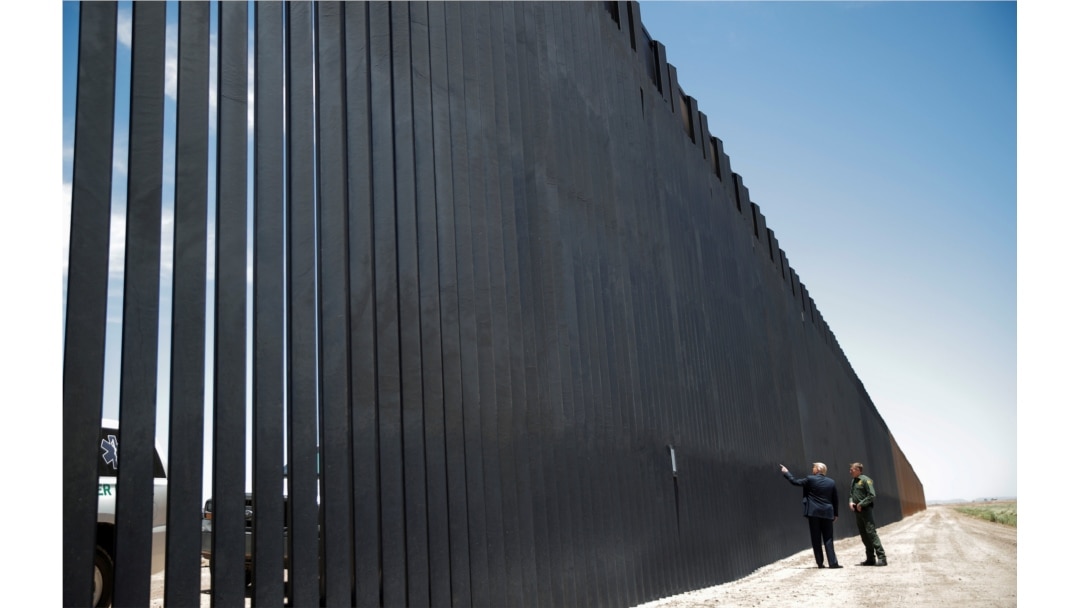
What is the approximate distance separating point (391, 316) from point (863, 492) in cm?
993

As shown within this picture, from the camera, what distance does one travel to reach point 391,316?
5.62 metres

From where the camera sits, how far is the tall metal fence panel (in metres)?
4.05

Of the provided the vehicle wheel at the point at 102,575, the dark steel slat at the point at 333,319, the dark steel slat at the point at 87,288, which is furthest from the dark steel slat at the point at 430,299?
the vehicle wheel at the point at 102,575

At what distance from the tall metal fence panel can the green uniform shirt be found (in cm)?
326

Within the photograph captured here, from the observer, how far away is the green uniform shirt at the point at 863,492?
43.8 ft

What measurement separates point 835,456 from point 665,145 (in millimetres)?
18141

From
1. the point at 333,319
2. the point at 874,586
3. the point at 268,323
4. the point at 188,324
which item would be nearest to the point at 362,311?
the point at 333,319

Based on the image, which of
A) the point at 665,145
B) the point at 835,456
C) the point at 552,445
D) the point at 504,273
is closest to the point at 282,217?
the point at 504,273

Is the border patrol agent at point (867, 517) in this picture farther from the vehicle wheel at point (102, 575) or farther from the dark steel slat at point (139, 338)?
the dark steel slat at point (139, 338)

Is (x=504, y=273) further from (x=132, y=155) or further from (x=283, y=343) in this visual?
(x=132, y=155)

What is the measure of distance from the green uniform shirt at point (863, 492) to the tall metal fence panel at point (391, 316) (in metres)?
3.26

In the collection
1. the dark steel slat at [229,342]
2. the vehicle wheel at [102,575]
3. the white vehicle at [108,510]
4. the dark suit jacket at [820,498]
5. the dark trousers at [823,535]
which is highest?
the dark steel slat at [229,342]

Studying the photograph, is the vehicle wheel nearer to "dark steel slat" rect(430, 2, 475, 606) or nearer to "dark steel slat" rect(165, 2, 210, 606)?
"dark steel slat" rect(430, 2, 475, 606)

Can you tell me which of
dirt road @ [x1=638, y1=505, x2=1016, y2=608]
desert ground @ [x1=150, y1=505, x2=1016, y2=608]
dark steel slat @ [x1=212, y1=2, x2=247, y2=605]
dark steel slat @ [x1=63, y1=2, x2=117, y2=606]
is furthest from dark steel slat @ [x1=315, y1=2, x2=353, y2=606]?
dirt road @ [x1=638, y1=505, x2=1016, y2=608]
